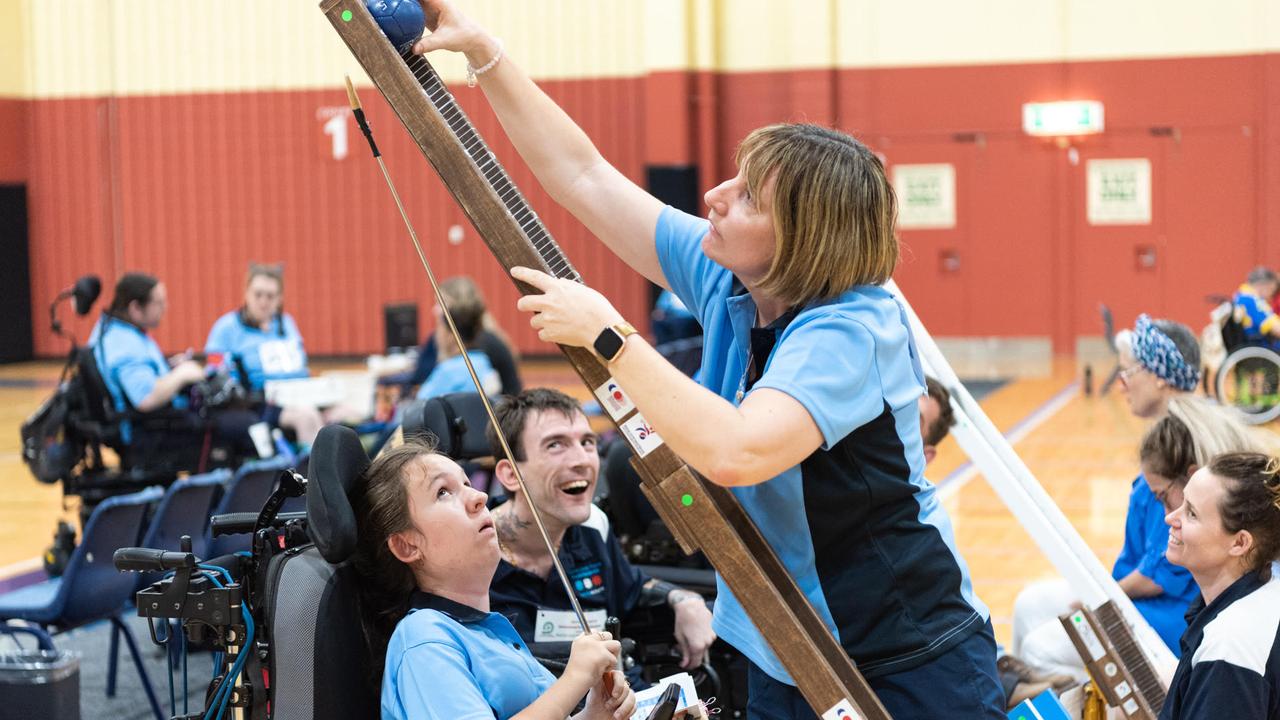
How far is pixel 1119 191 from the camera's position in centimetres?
1386

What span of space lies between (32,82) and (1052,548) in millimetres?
15586

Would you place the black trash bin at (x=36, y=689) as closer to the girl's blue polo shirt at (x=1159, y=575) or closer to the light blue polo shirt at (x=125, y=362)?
the girl's blue polo shirt at (x=1159, y=575)

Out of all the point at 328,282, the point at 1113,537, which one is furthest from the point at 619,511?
the point at 328,282

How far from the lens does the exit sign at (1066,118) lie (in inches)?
536

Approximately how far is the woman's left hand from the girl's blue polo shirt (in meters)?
2.10

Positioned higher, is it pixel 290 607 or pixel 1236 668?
pixel 290 607

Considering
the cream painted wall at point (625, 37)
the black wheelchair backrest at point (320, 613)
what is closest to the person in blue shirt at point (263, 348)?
the black wheelchair backrest at point (320, 613)

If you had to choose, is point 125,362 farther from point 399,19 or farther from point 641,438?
point 641,438

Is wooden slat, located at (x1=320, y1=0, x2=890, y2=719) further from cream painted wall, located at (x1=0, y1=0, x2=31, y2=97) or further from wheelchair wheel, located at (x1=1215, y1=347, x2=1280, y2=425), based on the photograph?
cream painted wall, located at (x1=0, y1=0, x2=31, y2=97)

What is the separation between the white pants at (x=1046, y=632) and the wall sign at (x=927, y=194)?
34.7 feet

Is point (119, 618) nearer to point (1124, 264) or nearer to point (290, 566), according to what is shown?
point (290, 566)

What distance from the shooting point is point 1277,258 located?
535 inches

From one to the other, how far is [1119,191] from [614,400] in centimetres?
1310

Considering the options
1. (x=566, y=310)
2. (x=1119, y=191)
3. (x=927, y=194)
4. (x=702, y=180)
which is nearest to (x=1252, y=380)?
(x=1119, y=191)
